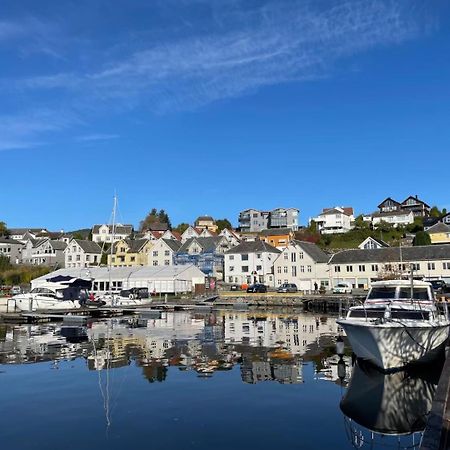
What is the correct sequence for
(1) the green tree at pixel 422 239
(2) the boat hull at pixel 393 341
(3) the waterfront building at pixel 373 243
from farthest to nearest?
(3) the waterfront building at pixel 373 243 → (1) the green tree at pixel 422 239 → (2) the boat hull at pixel 393 341

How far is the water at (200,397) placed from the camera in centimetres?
1334

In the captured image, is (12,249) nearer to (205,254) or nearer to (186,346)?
(205,254)

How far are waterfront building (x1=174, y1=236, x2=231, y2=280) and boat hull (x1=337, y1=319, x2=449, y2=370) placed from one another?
8798cm

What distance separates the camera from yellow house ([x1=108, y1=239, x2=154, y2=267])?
12044cm

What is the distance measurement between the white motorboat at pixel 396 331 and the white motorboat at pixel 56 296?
4059 cm

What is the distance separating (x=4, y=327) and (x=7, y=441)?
1338 inches

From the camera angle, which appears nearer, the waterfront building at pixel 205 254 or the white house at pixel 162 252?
the waterfront building at pixel 205 254

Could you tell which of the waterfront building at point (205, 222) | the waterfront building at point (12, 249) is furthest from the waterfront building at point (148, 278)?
the waterfront building at point (205, 222)

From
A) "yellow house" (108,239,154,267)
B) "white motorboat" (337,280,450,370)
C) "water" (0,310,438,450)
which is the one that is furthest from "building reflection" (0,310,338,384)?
"yellow house" (108,239,154,267)

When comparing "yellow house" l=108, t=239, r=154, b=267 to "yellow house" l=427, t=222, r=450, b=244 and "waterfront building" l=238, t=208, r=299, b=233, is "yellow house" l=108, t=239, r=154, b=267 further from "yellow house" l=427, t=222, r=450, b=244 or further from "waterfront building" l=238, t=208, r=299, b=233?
"yellow house" l=427, t=222, r=450, b=244

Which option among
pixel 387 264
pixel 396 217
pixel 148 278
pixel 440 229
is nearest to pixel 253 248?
pixel 148 278

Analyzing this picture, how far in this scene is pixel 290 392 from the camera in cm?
1825

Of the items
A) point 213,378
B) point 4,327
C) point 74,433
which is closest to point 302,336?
point 213,378

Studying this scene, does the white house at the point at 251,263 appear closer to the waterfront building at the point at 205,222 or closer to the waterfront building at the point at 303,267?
the waterfront building at the point at 303,267
